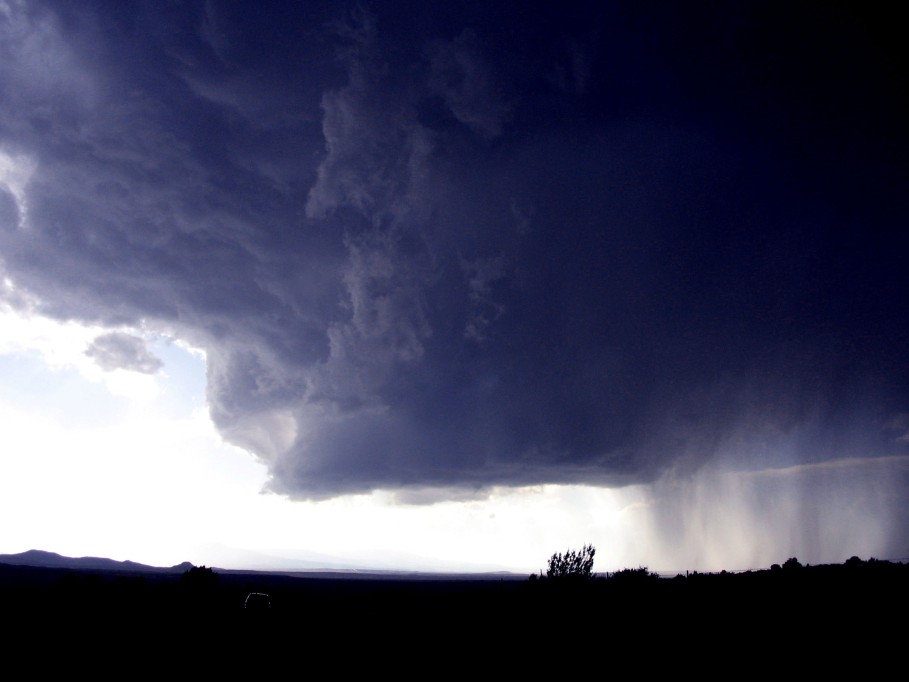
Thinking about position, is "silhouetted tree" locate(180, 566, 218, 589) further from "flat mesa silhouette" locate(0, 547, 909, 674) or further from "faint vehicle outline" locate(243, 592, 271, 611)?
"faint vehicle outline" locate(243, 592, 271, 611)

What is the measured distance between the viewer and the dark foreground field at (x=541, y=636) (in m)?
25.4

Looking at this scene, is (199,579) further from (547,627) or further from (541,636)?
(541,636)

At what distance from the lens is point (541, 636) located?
33531 mm

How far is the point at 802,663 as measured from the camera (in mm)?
23672

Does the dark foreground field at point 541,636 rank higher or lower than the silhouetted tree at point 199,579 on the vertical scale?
higher

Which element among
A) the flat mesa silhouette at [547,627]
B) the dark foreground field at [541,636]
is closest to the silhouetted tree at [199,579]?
the flat mesa silhouette at [547,627]

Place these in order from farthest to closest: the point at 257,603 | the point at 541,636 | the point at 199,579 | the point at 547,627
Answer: the point at 199,579, the point at 257,603, the point at 547,627, the point at 541,636

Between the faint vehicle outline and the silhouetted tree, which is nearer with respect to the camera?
the faint vehicle outline

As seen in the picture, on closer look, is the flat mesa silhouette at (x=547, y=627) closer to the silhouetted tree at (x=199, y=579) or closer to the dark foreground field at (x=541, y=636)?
the dark foreground field at (x=541, y=636)

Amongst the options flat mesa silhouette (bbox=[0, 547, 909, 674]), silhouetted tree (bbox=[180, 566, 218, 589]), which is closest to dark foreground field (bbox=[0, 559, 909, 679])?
flat mesa silhouette (bbox=[0, 547, 909, 674])

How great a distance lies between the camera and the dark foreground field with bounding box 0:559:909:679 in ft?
83.2

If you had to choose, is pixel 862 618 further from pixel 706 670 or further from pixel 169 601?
pixel 169 601

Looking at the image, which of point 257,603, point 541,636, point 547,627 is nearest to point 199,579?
point 257,603

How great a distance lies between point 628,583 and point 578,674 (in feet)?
123
